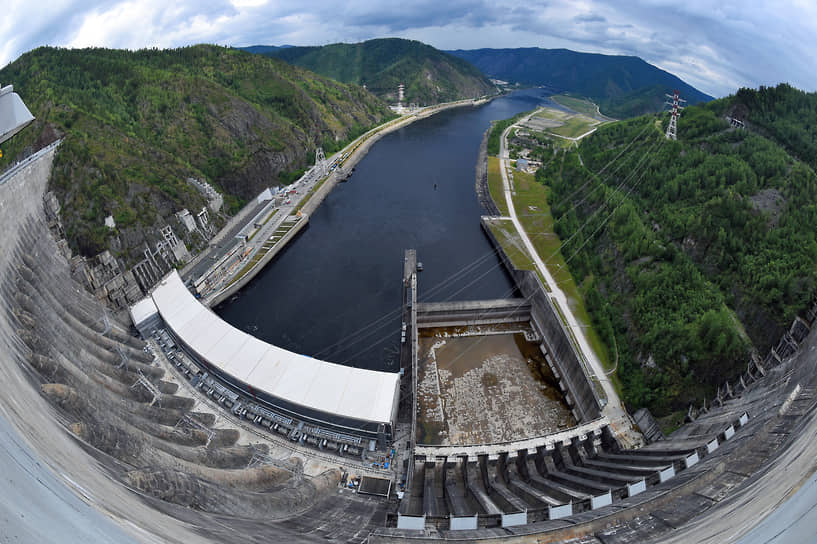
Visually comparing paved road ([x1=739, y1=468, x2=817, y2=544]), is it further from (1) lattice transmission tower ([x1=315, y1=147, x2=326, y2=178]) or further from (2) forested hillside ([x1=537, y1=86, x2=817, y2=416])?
(1) lattice transmission tower ([x1=315, y1=147, x2=326, y2=178])

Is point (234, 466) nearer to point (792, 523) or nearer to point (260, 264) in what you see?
point (792, 523)

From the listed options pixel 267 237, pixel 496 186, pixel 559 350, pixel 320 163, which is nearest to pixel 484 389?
pixel 559 350

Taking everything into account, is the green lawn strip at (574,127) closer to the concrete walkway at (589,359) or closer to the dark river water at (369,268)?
the dark river water at (369,268)

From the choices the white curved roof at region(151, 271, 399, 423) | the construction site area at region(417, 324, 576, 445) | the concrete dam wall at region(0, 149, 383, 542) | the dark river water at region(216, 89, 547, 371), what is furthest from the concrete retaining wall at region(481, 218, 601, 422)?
the concrete dam wall at region(0, 149, 383, 542)

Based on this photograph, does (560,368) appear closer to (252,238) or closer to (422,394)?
(422,394)

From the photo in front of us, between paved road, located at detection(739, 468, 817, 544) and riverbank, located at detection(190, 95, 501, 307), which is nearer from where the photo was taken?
paved road, located at detection(739, 468, 817, 544)

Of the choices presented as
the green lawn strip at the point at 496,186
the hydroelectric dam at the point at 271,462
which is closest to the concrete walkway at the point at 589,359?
the hydroelectric dam at the point at 271,462
